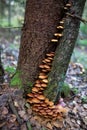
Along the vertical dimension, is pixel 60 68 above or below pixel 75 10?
below

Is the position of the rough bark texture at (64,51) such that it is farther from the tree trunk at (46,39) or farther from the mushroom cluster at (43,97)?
the mushroom cluster at (43,97)

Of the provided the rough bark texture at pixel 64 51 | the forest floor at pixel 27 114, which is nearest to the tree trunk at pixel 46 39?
the rough bark texture at pixel 64 51

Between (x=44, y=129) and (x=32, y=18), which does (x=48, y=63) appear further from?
(x=44, y=129)

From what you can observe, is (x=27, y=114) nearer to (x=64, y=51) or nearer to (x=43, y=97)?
(x=43, y=97)

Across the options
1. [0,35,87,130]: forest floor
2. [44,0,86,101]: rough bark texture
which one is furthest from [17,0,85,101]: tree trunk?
[0,35,87,130]: forest floor

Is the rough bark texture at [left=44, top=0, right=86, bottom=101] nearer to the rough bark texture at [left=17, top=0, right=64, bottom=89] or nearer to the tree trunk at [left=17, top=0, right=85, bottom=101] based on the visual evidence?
the tree trunk at [left=17, top=0, right=85, bottom=101]

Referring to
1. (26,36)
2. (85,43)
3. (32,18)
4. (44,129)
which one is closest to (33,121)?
(44,129)
